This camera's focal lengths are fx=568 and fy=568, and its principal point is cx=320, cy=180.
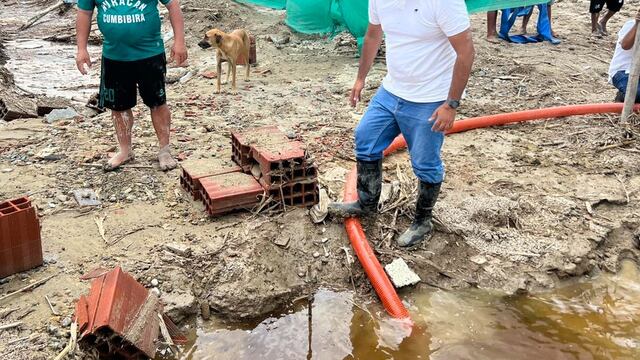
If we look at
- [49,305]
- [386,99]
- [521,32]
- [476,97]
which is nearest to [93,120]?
[49,305]

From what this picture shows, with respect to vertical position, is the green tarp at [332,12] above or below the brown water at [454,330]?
above

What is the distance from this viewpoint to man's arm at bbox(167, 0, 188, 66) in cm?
486

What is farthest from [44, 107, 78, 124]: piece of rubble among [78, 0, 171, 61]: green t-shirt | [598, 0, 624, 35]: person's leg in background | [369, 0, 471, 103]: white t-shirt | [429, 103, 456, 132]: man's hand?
[598, 0, 624, 35]: person's leg in background

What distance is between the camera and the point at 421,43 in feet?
11.7

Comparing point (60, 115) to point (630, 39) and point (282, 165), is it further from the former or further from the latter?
point (630, 39)

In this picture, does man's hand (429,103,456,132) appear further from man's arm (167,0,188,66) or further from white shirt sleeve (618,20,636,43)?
white shirt sleeve (618,20,636,43)

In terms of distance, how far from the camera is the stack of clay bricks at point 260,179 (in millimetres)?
4344

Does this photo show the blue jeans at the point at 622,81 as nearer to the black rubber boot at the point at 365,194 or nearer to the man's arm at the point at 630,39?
the man's arm at the point at 630,39

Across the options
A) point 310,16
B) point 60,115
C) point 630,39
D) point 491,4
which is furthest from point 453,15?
point 491,4

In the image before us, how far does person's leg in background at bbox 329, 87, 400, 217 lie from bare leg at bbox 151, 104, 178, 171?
1725 millimetres

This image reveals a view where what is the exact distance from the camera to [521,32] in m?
10.8

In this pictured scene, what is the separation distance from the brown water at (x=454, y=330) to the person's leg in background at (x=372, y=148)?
0.71 metres

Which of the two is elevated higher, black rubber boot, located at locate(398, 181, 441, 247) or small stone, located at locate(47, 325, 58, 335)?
black rubber boot, located at locate(398, 181, 441, 247)

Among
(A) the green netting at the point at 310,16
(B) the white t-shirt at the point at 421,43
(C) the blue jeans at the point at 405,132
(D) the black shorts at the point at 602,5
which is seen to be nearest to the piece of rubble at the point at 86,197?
(C) the blue jeans at the point at 405,132
